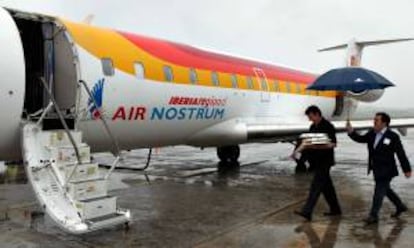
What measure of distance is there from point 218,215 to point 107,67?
3.19 meters

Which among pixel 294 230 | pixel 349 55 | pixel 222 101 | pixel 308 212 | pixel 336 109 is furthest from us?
pixel 349 55

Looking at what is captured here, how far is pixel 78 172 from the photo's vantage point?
7676mm

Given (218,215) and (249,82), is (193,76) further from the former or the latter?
(218,215)

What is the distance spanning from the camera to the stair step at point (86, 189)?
24.4ft

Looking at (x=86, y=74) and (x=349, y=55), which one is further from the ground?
(x=349, y=55)

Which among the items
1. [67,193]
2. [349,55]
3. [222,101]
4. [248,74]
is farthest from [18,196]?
[349,55]

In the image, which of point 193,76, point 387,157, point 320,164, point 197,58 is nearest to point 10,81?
point 320,164

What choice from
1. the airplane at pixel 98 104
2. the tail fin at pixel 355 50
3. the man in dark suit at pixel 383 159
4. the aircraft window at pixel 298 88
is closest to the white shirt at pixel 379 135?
the man in dark suit at pixel 383 159

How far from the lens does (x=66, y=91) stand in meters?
9.09

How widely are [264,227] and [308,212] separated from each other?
0.91 metres

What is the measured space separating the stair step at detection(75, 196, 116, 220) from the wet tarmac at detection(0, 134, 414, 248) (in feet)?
1.13

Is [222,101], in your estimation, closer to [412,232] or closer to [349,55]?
[412,232]

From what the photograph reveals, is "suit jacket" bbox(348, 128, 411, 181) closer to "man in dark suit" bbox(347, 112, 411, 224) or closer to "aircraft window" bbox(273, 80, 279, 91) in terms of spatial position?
"man in dark suit" bbox(347, 112, 411, 224)

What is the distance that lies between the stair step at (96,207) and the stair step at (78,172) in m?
0.40
